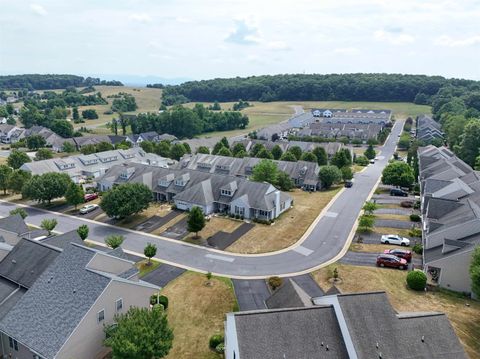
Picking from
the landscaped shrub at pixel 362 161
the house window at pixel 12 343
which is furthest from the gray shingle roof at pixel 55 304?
the landscaped shrub at pixel 362 161

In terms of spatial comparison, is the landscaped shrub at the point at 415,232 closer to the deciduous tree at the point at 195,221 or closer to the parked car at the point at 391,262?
the parked car at the point at 391,262

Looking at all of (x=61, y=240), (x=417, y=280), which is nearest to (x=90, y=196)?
(x=61, y=240)

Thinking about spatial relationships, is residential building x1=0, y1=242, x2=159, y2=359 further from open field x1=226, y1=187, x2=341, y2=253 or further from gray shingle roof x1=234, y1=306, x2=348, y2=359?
open field x1=226, y1=187, x2=341, y2=253

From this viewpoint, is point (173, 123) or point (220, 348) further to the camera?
point (173, 123)

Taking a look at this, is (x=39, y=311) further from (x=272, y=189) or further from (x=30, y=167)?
(x=30, y=167)

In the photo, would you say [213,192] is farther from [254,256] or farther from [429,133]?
[429,133]

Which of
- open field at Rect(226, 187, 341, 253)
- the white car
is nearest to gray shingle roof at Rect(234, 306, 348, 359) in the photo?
open field at Rect(226, 187, 341, 253)
